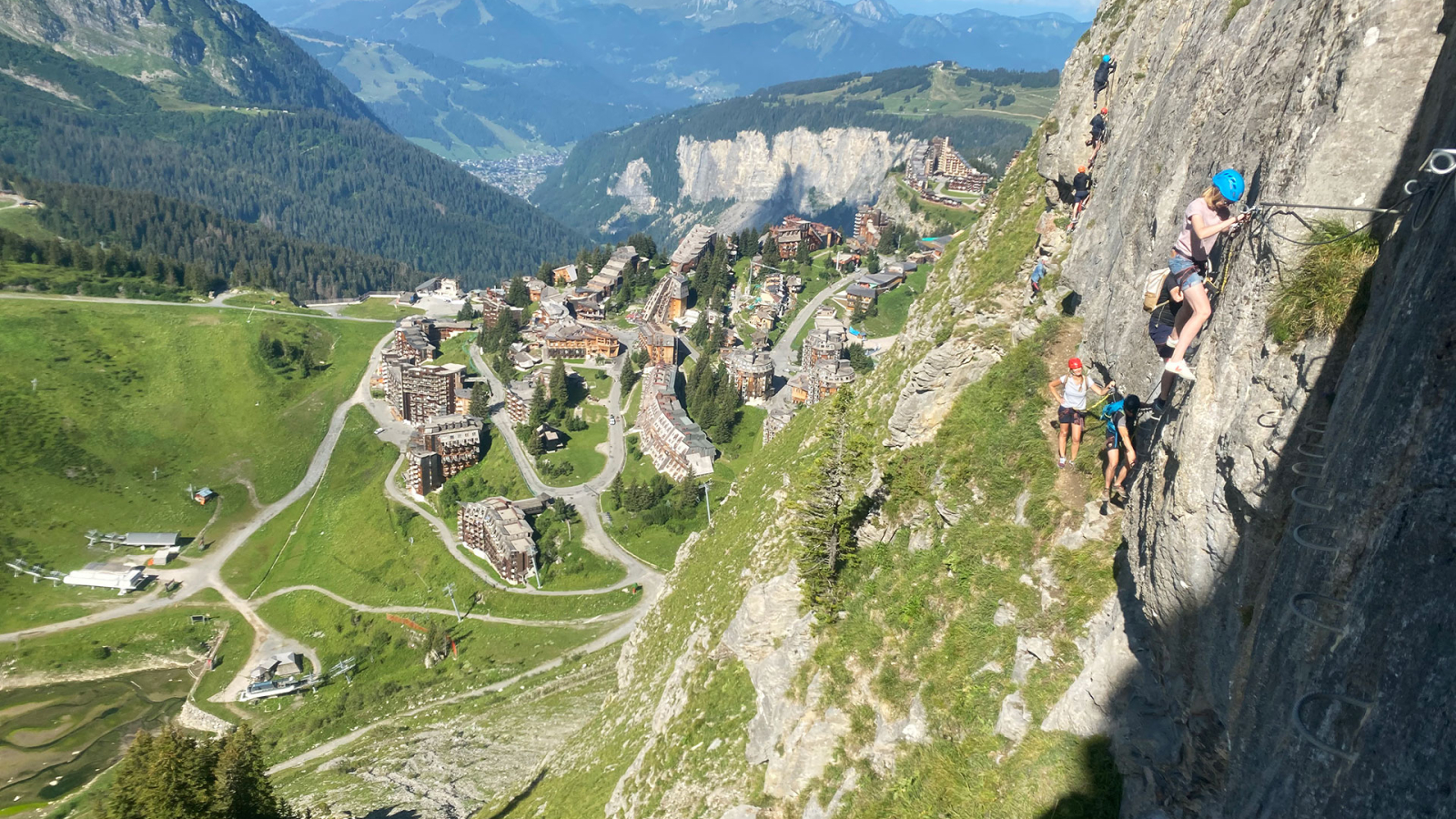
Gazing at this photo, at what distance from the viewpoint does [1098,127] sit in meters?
34.5

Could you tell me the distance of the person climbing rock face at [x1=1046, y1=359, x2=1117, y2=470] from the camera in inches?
850

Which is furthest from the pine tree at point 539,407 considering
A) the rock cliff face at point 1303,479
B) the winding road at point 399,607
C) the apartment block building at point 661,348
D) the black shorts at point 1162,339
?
the black shorts at point 1162,339

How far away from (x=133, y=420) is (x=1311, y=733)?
490 ft

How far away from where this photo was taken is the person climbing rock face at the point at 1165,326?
688 inches

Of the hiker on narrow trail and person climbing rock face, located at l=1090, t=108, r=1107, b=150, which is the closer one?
the hiker on narrow trail

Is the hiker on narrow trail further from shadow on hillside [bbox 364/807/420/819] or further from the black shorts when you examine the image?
shadow on hillside [bbox 364/807/420/819]

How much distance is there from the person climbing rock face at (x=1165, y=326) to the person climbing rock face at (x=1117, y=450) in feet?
3.29

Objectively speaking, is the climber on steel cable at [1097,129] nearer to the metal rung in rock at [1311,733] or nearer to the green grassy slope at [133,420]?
the metal rung in rock at [1311,733]

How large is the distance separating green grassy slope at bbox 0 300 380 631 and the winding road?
359cm

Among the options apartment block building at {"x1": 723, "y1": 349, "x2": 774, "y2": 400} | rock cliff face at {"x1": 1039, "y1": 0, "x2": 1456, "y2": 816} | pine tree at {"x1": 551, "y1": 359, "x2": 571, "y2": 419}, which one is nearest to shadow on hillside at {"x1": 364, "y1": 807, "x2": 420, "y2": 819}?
rock cliff face at {"x1": 1039, "y1": 0, "x2": 1456, "y2": 816}

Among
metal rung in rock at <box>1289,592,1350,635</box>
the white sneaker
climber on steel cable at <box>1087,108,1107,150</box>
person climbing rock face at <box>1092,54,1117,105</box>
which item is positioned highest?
person climbing rock face at <box>1092,54,1117,105</box>

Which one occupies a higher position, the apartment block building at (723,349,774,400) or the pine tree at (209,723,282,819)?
the apartment block building at (723,349,774,400)

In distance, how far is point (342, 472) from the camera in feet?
388

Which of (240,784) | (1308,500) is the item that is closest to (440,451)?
(240,784)
